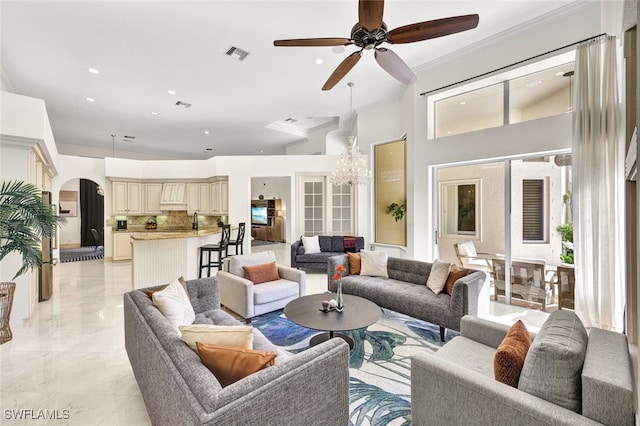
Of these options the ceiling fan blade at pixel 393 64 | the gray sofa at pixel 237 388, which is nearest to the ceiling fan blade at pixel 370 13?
the ceiling fan blade at pixel 393 64

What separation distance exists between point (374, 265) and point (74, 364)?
11.9ft

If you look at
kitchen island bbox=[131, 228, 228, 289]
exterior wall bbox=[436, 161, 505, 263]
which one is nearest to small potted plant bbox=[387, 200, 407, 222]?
exterior wall bbox=[436, 161, 505, 263]

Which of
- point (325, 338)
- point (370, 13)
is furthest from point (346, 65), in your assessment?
point (325, 338)

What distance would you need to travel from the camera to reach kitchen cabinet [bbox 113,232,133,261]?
7.95 metres

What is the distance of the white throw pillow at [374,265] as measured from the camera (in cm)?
425

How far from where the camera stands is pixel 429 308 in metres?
3.21

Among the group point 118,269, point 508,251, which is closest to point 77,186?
point 118,269

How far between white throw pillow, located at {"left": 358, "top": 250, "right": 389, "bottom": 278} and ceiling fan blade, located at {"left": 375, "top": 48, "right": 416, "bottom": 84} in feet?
8.16

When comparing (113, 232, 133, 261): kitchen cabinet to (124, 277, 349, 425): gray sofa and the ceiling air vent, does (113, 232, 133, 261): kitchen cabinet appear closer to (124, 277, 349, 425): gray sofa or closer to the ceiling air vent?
the ceiling air vent

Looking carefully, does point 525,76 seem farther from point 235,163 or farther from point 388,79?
point 235,163

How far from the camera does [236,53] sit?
4.24 meters

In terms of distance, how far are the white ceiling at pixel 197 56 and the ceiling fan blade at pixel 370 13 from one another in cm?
121

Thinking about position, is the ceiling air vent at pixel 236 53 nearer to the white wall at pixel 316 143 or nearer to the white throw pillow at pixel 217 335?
the white throw pillow at pixel 217 335

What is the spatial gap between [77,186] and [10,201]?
32.2ft
